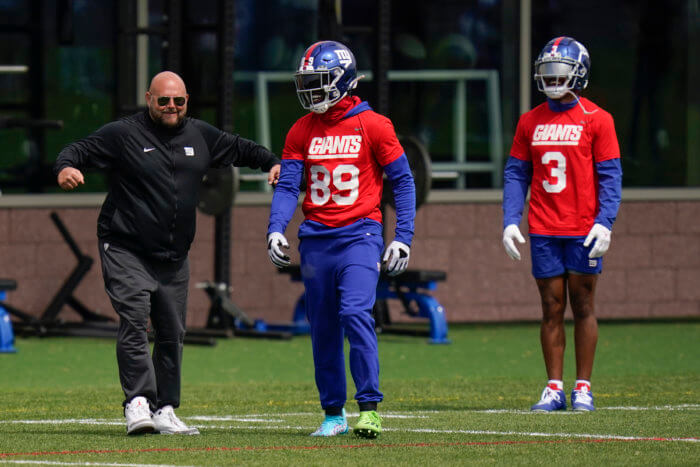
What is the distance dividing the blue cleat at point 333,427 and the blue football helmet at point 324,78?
4.99ft

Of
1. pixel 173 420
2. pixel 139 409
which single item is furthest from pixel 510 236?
pixel 139 409

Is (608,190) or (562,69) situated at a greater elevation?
(562,69)

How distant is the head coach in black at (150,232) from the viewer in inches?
300

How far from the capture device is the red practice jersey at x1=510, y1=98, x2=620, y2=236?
877 centimetres

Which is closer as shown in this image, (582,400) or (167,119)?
(167,119)

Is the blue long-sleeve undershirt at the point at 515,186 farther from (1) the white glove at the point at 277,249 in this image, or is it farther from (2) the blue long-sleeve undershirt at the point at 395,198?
(1) the white glove at the point at 277,249

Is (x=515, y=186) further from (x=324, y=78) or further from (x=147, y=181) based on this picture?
(x=147, y=181)

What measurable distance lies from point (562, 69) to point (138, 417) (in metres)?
3.21

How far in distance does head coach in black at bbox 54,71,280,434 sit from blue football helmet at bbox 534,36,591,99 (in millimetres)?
1887

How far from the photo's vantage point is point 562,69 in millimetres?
8812

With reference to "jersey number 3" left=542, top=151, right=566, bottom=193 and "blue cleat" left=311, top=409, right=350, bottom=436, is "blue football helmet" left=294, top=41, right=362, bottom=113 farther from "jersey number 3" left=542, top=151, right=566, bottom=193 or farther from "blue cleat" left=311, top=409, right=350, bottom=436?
"jersey number 3" left=542, top=151, right=566, bottom=193

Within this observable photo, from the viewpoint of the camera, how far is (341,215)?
7438 mm

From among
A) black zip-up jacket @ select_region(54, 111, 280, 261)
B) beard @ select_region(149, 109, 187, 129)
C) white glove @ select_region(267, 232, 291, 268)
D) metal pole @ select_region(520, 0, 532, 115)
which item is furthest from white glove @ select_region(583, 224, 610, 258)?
metal pole @ select_region(520, 0, 532, 115)

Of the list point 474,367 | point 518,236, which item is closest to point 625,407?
point 518,236
